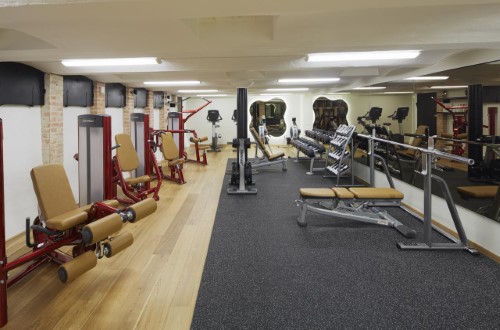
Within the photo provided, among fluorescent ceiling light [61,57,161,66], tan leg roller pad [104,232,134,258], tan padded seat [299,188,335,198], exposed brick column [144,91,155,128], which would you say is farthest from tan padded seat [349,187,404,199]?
exposed brick column [144,91,155,128]

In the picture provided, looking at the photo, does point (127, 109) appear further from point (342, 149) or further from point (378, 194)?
point (378, 194)

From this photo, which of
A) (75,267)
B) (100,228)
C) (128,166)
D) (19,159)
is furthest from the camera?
(128,166)

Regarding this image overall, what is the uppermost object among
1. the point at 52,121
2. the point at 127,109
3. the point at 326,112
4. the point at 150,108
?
the point at 326,112

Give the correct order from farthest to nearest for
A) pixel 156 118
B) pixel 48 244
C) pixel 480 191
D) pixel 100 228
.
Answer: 1. pixel 156 118
2. pixel 480 191
3. pixel 48 244
4. pixel 100 228

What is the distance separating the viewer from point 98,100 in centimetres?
558

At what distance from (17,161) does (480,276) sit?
460 cm

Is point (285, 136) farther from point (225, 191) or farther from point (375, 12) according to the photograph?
point (375, 12)

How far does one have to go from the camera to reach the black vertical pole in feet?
10.8

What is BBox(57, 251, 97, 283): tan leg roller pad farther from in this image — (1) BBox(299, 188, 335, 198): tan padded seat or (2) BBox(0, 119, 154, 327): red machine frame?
(1) BBox(299, 188, 335, 198): tan padded seat

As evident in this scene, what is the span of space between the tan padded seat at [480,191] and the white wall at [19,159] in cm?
466

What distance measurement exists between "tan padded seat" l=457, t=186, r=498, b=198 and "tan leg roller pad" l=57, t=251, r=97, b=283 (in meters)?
3.35

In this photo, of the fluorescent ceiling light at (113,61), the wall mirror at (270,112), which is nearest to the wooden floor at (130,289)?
the fluorescent ceiling light at (113,61)

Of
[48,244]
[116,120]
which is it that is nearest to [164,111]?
[116,120]

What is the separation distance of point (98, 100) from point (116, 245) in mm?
3831
